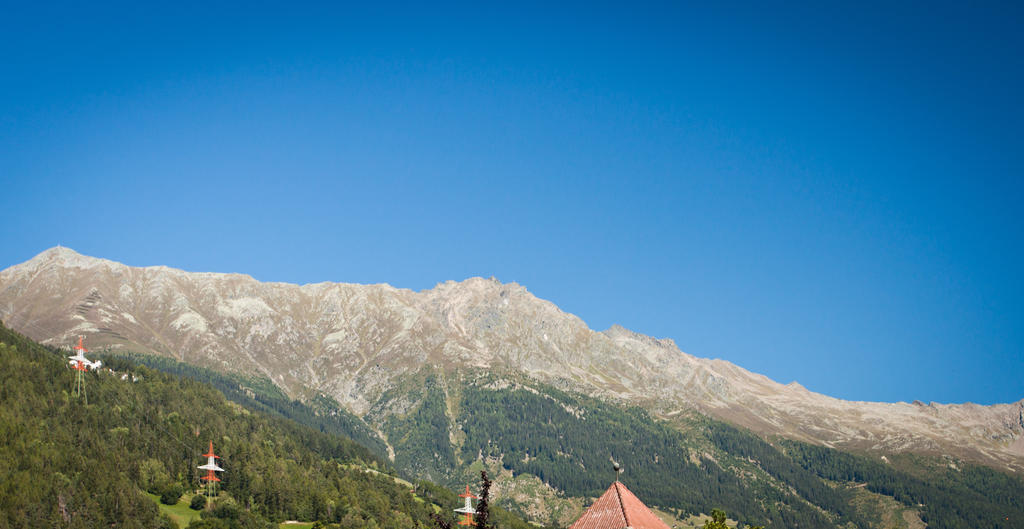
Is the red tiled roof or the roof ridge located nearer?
the roof ridge

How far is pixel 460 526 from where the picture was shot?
47000 mm

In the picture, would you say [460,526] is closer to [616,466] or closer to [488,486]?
[488,486]

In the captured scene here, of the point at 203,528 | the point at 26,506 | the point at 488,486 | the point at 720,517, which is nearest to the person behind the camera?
the point at 488,486

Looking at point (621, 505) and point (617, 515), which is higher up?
point (621, 505)

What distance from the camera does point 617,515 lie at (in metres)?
63.0

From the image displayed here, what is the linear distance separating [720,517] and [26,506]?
16082cm

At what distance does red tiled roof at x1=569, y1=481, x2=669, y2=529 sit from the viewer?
62.5 m

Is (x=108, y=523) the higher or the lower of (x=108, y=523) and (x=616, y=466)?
the lower

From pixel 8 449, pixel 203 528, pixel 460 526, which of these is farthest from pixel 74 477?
pixel 460 526

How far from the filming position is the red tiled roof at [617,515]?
6247 centimetres

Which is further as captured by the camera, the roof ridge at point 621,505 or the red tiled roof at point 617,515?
the red tiled roof at point 617,515

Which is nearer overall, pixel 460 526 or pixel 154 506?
pixel 460 526

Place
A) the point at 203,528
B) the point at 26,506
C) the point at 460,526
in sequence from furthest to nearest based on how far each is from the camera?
the point at 203,528
the point at 26,506
the point at 460,526

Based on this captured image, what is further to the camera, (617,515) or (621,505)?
(621,505)
